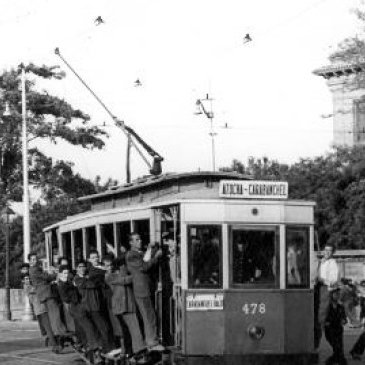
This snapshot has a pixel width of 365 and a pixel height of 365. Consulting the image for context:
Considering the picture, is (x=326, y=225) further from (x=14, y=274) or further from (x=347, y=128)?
(x=14, y=274)

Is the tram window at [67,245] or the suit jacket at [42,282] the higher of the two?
the tram window at [67,245]

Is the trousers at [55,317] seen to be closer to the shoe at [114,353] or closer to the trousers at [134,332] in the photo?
the shoe at [114,353]

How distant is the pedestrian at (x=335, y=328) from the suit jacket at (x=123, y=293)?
298 centimetres

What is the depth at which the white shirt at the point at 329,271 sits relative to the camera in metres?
16.7

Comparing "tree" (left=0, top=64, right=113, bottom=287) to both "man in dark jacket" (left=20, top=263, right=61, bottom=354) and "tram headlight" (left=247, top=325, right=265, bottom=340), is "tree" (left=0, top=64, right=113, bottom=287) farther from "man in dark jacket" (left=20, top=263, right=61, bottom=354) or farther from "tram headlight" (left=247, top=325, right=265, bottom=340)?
"tram headlight" (left=247, top=325, right=265, bottom=340)

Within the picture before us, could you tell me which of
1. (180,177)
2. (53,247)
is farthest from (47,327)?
(180,177)

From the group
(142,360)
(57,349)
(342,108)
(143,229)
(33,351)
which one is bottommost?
(33,351)

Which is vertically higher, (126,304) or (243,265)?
(243,265)

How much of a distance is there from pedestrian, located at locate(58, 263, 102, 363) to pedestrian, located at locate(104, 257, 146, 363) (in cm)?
167

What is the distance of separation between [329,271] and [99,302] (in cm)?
361

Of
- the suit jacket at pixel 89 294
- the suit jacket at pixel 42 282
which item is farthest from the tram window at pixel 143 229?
the suit jacket at pixel 42 282

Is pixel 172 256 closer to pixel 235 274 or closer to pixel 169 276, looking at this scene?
pixel 169 276

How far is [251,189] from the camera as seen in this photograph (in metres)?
15.6

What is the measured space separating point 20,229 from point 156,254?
5062 cm
